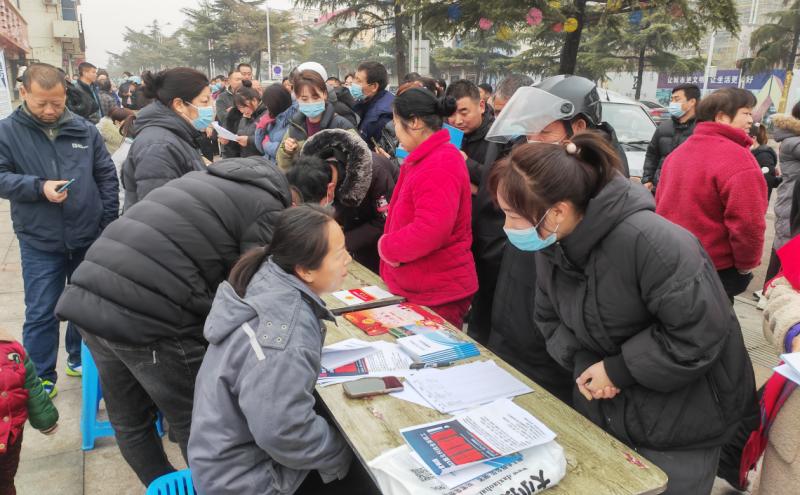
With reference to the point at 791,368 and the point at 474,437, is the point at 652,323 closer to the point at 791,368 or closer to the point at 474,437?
the point at 791,368

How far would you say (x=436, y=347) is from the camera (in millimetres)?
2145

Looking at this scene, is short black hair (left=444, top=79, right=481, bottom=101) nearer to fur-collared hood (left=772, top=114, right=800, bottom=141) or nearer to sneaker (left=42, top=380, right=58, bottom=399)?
fur-collared hood (left=772, top=114, right=800, bottom=141)

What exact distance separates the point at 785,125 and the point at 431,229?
3740 mm

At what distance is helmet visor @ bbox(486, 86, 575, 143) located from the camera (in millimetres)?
2375

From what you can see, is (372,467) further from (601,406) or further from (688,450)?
(688,450)

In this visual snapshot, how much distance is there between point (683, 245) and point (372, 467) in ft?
3.34

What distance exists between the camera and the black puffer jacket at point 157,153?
275 cm

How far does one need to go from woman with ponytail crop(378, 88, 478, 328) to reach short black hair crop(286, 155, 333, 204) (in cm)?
37

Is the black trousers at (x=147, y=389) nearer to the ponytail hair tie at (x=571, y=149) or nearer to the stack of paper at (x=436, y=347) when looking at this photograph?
the stack of paper at (x=436, y=347)

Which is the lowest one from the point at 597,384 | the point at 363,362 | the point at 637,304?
the point at 363,362

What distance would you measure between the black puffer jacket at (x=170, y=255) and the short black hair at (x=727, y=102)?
8.35 ft

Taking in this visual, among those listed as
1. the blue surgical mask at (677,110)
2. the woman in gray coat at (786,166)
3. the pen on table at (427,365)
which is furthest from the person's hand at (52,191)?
the woman in gray coat at (786,166)

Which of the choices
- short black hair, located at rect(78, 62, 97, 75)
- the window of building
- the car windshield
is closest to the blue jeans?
the car windshield

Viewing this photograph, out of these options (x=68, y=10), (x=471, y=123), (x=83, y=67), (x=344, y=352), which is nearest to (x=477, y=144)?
(x=471, y=123)
